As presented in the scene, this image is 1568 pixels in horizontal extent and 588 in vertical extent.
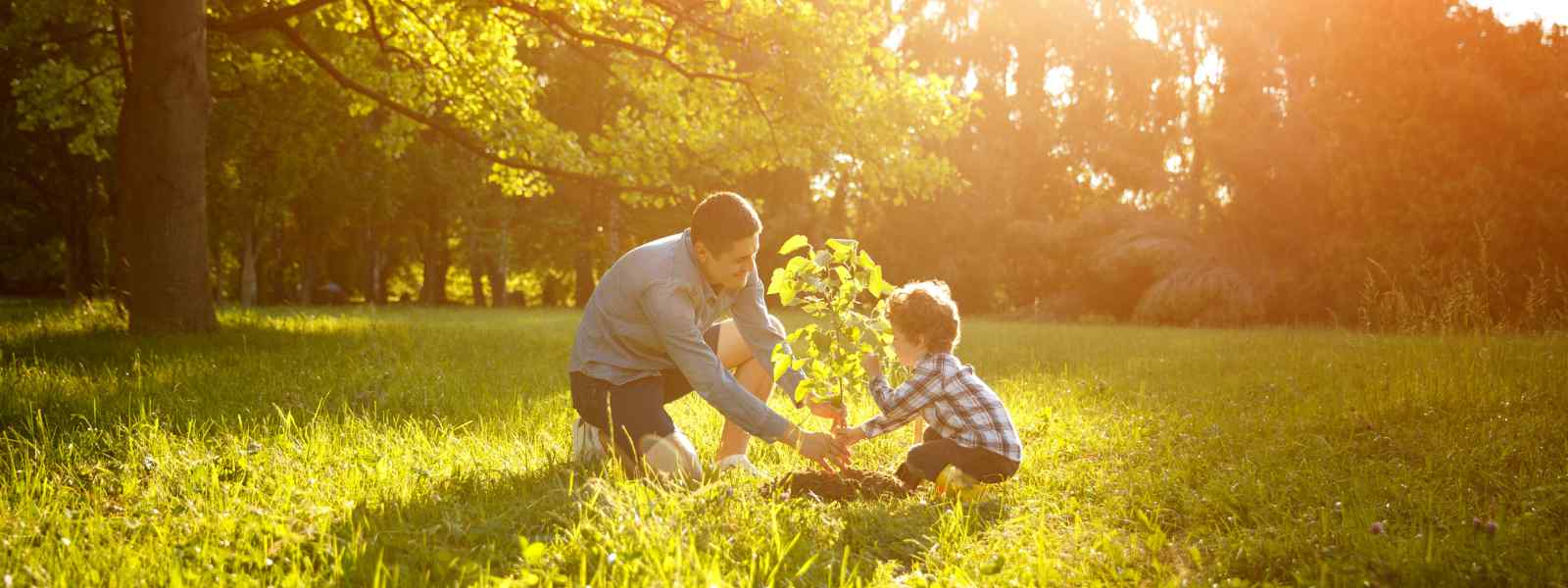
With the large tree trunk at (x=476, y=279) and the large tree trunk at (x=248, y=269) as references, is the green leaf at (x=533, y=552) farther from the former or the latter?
the large tree trunk at (x=476, y=279)

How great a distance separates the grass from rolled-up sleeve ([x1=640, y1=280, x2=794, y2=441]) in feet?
1.04

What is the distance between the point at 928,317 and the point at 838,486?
0.98 m

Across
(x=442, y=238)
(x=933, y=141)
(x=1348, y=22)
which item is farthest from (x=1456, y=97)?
(x=442, y=238)

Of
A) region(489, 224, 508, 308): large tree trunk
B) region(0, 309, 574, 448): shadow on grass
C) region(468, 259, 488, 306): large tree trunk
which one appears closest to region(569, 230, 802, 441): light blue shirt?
region(0, 309, 574, 448): shadow on grass

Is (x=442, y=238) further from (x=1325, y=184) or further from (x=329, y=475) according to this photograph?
(x=329, y=475)

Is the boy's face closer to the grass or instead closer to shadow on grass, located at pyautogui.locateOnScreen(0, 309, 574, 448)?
the grass

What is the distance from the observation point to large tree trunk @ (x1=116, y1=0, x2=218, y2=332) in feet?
30.8

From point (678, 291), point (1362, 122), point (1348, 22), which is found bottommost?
point (678, 291)

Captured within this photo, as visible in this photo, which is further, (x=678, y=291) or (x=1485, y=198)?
(x=1485, y=198)

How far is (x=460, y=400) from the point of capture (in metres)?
6.72

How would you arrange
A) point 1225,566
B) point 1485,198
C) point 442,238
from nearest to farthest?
point 1225,566
point 1485,198
point 442,238

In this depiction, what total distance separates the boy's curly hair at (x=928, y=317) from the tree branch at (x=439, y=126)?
8580 millimetres

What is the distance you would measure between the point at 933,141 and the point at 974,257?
166 inches

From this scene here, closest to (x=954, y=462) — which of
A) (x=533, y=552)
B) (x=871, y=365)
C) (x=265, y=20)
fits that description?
(x=871, y=365)
